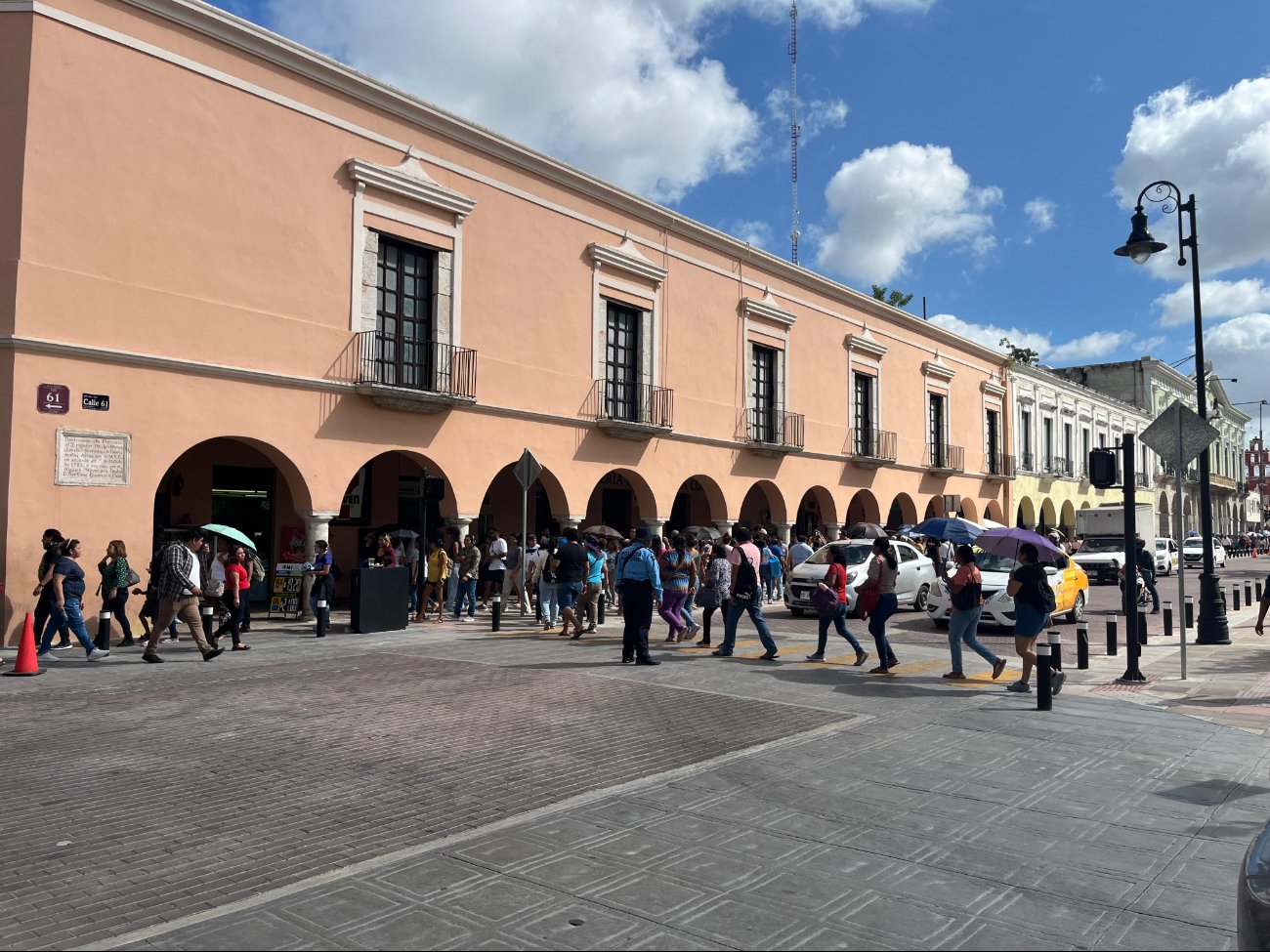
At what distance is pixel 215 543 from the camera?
45.2ft

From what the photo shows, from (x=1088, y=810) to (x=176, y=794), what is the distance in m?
5.63

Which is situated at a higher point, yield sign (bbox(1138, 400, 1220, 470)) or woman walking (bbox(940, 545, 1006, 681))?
yield sign (bbox(1138, 400, 1220, 470))

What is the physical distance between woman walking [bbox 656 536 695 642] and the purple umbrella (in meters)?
4.47

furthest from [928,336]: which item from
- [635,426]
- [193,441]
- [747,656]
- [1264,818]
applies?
[1264,818]

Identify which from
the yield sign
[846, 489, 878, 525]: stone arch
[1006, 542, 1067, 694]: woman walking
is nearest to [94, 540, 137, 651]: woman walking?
[1006, 542, 1067, 694]: woman walking

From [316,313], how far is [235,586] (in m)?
5.13

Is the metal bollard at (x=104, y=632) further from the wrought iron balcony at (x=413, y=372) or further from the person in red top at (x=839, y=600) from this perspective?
the person in red top at (x=839, y=600)

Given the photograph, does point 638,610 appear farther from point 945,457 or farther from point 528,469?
point 945,457

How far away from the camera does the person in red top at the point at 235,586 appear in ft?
41.8

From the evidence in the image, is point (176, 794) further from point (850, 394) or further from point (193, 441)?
point (850, 394)

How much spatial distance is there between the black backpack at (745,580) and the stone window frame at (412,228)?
779cm

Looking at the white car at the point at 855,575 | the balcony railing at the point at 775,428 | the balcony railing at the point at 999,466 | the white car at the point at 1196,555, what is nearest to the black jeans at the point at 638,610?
the white car at the point at 855,575

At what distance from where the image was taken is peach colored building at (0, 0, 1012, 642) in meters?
13.0

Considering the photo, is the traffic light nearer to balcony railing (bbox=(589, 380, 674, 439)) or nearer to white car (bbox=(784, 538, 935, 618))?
white car (bbox=(784, 538, 935, 618))
